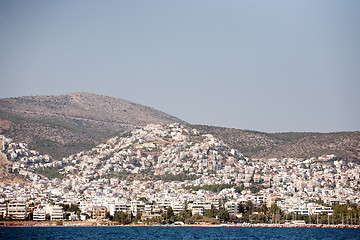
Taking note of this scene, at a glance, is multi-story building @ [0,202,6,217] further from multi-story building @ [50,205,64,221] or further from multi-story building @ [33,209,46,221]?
multi-story building @ [50,205,64,221]

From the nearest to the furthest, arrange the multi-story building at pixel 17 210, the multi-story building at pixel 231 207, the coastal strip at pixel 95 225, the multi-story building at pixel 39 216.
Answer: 1. the coastal strip at pixel 95 225
2. the multi-story building at pixel 39 216
3. the multi-story building at pixel 17 210
4. the multi-story building at pixel 231 207

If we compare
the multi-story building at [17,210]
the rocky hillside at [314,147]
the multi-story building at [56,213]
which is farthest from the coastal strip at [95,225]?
the rocky hillside at [314,147]

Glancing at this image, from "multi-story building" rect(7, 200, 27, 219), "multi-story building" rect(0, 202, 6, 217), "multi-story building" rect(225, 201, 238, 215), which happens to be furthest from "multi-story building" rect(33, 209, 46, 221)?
"multi-story building" rect(225, 201, 238, 215)

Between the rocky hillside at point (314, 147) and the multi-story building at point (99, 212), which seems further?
the rocky hillside at point (314, 147)

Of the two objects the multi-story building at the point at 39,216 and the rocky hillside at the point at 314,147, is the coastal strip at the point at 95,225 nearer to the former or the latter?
the multi-story building at the point at 39,216

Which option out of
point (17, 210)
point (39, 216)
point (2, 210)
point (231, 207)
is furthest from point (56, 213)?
point (231, 207)

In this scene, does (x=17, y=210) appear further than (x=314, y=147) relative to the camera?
No

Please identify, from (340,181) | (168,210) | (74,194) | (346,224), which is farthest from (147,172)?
(346,224)

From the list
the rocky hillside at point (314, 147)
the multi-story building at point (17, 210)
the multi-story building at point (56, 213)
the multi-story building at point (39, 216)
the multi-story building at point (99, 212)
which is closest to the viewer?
the multi-story building at point (39, 216)

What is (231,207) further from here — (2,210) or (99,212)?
(2,210)

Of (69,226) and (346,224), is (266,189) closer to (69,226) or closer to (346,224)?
(346,224)

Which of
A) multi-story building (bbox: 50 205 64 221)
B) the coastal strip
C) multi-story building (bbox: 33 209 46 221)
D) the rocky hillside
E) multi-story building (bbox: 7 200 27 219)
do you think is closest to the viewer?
the coastal strip
